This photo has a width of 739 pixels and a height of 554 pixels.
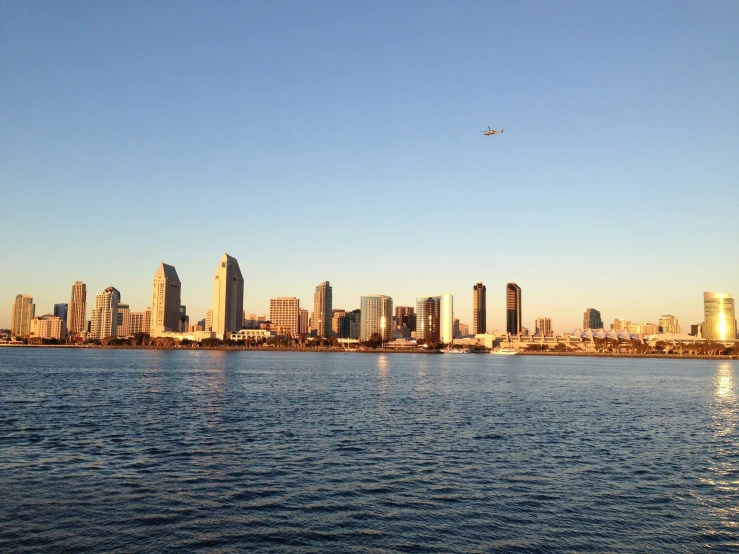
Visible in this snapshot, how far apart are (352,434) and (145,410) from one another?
21394mm

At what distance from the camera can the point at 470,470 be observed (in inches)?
1233

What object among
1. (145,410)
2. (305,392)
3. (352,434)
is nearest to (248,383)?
(305,392)

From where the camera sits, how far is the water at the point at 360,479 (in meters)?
21.4

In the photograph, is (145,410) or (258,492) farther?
(145,410)

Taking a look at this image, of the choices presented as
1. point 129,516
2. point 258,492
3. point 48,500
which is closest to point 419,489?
point 258,492

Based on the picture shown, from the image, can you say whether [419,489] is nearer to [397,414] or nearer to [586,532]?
[586,532]

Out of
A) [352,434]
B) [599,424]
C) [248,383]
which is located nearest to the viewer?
[352,434]

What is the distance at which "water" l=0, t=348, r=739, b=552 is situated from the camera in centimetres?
2139

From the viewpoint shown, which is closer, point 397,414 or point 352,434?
point 352,434

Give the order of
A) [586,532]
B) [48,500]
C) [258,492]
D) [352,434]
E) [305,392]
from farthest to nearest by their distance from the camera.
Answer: [305,392] → [352,434] → [258,492] → [48,500] → [586,532]

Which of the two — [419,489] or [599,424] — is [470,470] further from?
[599,424]

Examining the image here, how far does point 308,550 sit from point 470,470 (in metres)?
13.5

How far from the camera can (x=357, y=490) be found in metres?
27.1

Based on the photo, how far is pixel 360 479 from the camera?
29.1m
